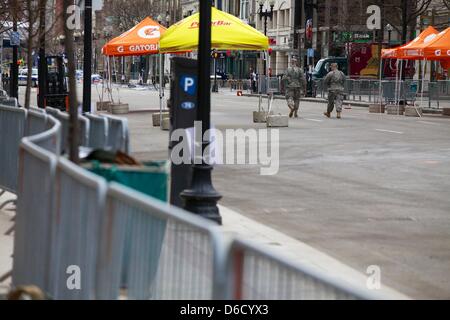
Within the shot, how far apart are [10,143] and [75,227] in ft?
21.1

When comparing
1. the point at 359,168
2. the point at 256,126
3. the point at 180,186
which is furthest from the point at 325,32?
the point at 180,186

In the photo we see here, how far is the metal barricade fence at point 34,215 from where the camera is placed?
6.14 m

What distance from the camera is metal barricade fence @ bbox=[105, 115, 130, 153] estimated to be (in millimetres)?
8695

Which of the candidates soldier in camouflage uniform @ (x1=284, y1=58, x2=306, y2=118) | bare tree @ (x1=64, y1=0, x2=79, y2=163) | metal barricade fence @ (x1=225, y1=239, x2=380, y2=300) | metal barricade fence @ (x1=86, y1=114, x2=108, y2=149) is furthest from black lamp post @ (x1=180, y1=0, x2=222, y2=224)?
soldier in camouflage uniform @ (x1=284, y1=58, x2=306, y2=118)

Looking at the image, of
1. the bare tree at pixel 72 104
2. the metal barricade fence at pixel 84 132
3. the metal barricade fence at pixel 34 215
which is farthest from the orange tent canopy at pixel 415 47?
the metal barricade fence at pixel 34 215

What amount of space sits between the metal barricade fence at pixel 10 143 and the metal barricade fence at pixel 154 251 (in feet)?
22.2

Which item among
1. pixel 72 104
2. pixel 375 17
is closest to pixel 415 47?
pixel 375 17

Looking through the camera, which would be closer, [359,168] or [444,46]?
[359,168]

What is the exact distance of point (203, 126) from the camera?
1020 cm

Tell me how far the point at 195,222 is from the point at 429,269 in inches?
Answer: 227

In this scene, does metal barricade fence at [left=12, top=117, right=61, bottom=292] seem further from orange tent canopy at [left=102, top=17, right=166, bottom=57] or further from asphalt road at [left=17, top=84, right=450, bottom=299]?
orange tent canopy at [left=102, top=17, right=166, bottom=57]

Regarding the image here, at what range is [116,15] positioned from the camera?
9862 centimetres

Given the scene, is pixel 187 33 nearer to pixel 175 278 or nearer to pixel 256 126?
pixel 256 126

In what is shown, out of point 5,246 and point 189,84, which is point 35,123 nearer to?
point 189,84
